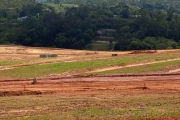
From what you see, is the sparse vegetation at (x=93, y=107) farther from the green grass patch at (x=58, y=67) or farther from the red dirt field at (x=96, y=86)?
the green grass patch at (x=58, y=67)

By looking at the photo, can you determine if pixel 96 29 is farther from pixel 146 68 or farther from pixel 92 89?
pixel 92 89

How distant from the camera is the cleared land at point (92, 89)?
17984 millimetres

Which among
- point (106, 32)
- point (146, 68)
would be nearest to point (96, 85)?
point (146, 68)

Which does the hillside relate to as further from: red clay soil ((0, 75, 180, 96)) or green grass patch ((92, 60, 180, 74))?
red clay soil ((0, 75, 180, 96))

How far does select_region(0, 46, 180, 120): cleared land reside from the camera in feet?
59.0

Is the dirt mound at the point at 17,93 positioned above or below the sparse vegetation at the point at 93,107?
below

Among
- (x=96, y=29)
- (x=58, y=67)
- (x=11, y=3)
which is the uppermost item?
(x=11, y=3)

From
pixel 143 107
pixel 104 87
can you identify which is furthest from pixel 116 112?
pixel 104 87

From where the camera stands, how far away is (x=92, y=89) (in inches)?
1032

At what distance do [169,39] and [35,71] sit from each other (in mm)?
30025

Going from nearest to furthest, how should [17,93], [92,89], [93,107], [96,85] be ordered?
[93,107]
[17,93]
[92,89]
[96,85]

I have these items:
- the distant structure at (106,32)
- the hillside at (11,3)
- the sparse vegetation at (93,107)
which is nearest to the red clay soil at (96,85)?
the sparse vegetation at (93,107)

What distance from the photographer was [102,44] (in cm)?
6259

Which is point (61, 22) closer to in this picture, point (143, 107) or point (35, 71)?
point (35, 71)
